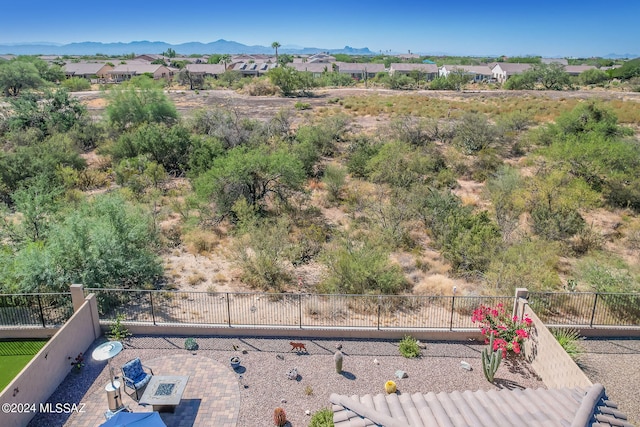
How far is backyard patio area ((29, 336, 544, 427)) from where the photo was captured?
11.7 meters

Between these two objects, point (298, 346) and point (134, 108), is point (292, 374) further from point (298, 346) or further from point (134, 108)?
point (134, 108)

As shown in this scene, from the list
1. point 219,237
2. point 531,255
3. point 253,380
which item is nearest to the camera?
point 253,380

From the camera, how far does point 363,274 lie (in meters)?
17.4

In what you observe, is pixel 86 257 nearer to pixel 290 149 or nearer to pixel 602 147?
pixel 290 149

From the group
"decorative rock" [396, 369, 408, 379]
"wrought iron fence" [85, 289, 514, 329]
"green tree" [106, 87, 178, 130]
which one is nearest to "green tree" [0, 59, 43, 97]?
"green tree" [106, 87, 178, 130]

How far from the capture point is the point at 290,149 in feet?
110

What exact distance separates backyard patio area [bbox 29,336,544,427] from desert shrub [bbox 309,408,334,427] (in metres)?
0.28

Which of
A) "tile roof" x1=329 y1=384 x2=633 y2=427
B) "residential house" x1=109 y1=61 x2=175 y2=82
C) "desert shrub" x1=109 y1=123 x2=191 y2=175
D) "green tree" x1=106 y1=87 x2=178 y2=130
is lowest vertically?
"tile roof" x1=329 y1=384 x2=633 y2=427

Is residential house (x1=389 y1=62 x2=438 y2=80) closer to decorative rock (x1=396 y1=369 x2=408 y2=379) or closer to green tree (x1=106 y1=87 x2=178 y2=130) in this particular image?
green tree (x1=106 y1=87 x2=178 y2=130)

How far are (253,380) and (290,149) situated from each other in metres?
22.6

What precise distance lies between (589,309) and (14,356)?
18804 mm

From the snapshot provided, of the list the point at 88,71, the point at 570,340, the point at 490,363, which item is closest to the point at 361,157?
the point at 570,340

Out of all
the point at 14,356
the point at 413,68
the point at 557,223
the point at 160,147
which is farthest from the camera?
the point at 413,68

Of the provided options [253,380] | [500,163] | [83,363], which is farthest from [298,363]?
[500,163]
